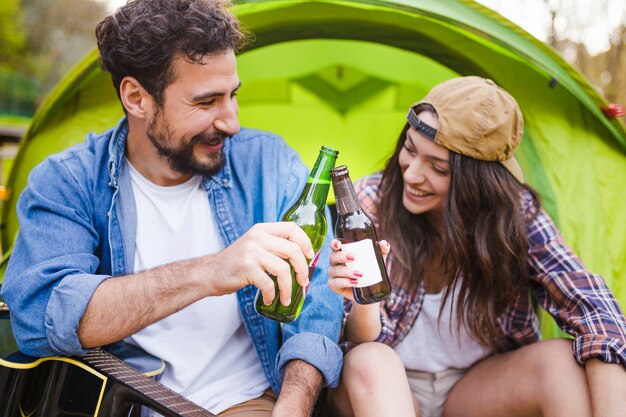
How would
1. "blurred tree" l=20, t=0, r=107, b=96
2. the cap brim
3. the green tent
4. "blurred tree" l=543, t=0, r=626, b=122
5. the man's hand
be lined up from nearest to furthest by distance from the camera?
the man's hand
the cap brim
the green tent
"blurred tree" l=543, t=0, r=626, b=122
"blurred tree" l=20, t=0, r=107, b=96

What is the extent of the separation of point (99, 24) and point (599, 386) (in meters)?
1.43

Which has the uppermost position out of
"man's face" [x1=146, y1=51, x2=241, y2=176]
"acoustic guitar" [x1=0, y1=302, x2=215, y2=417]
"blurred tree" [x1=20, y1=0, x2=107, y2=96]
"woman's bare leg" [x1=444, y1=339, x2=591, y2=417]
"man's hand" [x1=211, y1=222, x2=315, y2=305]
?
"blurred tree" [x1=20, y1=0, x2=107, y2=96]

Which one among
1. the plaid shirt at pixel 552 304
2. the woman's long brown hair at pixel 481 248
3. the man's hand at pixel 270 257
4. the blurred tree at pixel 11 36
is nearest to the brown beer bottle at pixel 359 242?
the man's hand at pixel 270 257

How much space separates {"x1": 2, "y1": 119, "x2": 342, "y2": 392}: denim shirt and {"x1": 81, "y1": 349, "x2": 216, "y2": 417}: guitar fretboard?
0.21ft

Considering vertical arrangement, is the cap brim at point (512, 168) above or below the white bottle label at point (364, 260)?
above

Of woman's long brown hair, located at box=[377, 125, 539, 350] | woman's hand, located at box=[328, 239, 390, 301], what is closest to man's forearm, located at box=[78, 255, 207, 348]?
woman's hand, located at box=[328, 239, 390, 301]

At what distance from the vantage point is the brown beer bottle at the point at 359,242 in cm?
113

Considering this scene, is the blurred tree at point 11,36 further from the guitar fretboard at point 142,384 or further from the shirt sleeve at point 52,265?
the guitar fretboard at point 142,384

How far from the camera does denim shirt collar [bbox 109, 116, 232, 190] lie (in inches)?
56.9

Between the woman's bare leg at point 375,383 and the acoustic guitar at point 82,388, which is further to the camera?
the woman's bare leg at point 375,383

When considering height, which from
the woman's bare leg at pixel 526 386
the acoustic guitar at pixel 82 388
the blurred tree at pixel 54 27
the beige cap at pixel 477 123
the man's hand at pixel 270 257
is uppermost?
the blurred tree at pixel 54 27

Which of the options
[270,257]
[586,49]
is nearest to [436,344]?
[270,257]

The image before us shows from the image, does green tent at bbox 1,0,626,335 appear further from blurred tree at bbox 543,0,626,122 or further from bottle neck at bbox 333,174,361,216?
blurred tree at bbox 543,0,626,122

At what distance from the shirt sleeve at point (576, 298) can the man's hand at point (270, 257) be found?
27.3 inches
